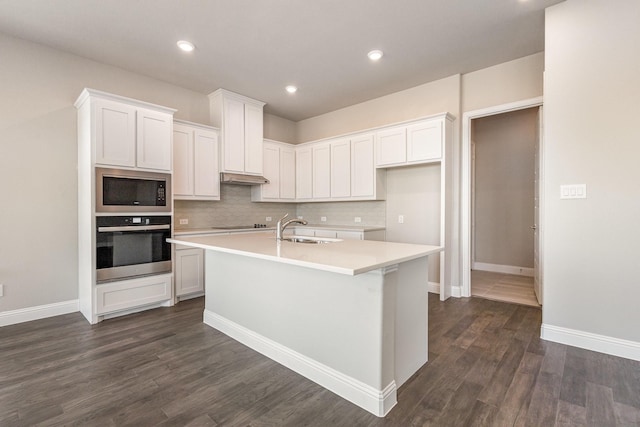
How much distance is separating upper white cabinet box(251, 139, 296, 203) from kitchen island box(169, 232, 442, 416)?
2.79m

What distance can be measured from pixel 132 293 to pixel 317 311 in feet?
8.11

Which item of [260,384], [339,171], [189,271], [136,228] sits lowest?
[260,384]

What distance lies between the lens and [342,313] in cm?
196

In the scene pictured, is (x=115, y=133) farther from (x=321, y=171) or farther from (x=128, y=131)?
(x=321, y=171)

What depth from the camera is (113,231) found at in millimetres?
3275

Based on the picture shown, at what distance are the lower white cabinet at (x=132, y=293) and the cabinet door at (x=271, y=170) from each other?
2.22 metres

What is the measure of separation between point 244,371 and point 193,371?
37 cm

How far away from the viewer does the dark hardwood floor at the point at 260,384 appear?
67.5 inches

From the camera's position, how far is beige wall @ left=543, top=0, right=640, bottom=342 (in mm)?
2391

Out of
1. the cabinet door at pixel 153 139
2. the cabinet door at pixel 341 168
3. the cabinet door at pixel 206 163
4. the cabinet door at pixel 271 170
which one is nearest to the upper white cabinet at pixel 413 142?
the cabinet door at pixel 341 168

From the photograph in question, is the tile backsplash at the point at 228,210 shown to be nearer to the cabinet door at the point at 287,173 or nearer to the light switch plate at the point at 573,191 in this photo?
the cabinet door at the point at 287,173

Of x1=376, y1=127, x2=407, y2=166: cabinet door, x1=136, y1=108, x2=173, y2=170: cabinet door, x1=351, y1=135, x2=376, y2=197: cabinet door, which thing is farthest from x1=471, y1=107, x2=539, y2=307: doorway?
x1=136, y1=108, x2=173, y2=170: cabinet door

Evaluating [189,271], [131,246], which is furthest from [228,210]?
[131,246]

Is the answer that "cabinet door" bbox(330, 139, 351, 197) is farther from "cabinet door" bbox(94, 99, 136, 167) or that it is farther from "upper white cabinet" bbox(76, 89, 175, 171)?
"cabinet door" bbox(94, 99, 136, 167)
